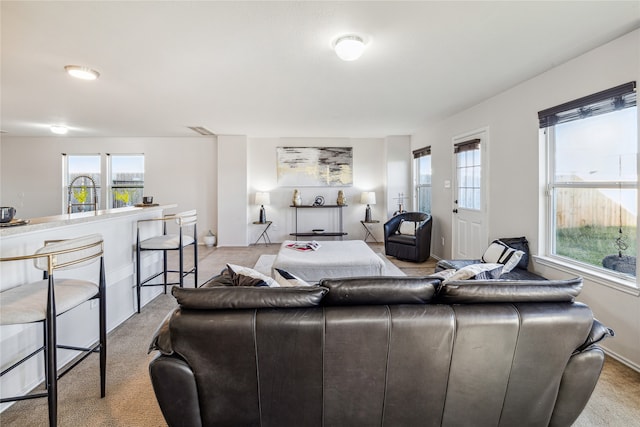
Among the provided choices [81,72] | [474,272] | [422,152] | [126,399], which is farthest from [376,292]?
[422,152]

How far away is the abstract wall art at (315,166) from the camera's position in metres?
7.00

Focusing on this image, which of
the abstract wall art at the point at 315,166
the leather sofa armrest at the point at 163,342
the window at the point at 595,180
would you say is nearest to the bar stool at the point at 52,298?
the leather sofa armrest at the point at 163,342

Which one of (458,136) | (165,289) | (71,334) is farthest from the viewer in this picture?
(458,136)

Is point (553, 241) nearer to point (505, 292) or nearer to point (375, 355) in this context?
point (505, 292)

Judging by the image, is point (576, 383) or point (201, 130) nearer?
point (576, 383)

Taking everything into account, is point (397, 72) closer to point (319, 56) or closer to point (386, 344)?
point (319, 56)

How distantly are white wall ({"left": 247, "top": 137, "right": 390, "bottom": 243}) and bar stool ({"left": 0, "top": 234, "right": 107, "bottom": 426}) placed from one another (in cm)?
512

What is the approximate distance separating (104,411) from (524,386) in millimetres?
2272

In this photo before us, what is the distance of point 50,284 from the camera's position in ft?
4.91

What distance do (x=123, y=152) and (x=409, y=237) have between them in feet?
21.3

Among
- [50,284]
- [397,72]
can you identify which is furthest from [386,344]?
[397,72]

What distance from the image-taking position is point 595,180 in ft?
8.67

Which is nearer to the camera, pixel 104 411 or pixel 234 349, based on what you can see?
pixel 234 349

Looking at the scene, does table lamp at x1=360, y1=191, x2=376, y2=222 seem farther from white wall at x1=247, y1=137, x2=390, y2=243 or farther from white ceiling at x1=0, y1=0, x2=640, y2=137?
white ceiling at x1=0, y1=0, x2=640, y2=137
